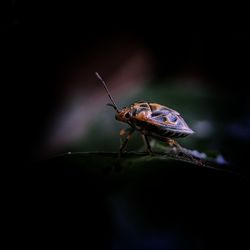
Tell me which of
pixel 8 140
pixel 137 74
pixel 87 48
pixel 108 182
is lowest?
pixel 108 182

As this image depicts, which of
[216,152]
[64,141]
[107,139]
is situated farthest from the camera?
[64,141]

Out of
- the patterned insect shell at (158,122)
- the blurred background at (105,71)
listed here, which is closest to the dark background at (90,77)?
the blurred background at (105,71)

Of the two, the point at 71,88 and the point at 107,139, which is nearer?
the point at 107,139

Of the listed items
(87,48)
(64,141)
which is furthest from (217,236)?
(87,48)

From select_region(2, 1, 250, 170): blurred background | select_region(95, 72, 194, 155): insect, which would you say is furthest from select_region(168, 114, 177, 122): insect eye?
select_region(2, 1, 250, 170): blurred background

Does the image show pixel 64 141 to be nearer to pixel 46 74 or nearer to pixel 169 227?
pixel 46 74

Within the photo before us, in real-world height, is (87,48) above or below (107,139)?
above

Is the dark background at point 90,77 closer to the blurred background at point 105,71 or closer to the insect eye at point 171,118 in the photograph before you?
the blurred background at point 105,71
